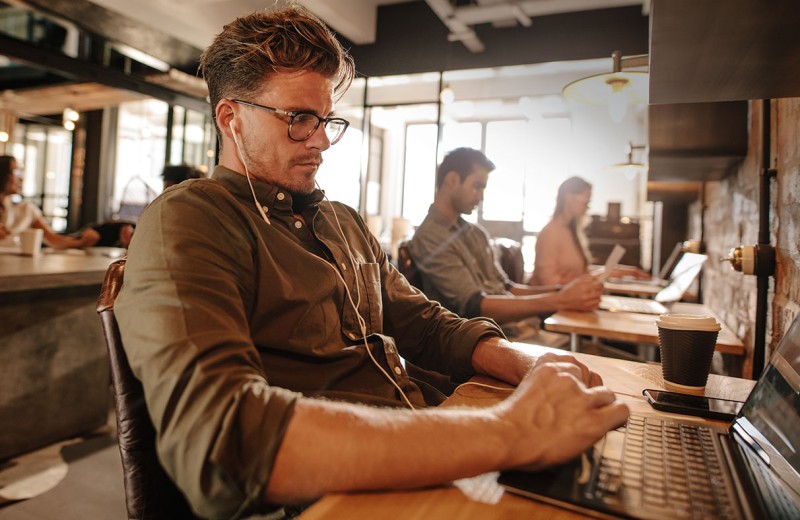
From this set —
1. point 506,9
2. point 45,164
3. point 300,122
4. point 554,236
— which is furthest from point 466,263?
point 45,164

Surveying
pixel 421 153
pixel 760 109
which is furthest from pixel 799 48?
pixel 421 153

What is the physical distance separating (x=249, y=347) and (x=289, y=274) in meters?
0.31

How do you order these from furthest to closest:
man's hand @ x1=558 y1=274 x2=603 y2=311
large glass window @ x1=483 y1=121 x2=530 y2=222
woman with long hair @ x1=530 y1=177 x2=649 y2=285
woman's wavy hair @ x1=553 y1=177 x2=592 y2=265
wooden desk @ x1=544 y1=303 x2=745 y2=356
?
1. large glass window @ x1=483 y1=121 x2=530 y2=222
2. woman's wavy hair @ x1=553 y1=177 x2=592 y2=265
3. woman with long hair @ x1=530 y1=177 x2=649 y2=285
4. man's hand @ x1=558 y1=274 x2=603 y2=311
5. wooden desk @ x1=544 y1=303 x2=745 y2=356

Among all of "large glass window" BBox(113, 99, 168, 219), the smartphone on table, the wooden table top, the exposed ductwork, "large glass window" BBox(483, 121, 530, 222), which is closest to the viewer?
the smartphone on table

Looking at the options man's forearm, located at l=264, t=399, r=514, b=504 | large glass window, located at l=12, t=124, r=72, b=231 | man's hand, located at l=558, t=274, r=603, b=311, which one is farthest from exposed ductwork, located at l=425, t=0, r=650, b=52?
large glass window, located at l=12, t=124, r=72, b=231

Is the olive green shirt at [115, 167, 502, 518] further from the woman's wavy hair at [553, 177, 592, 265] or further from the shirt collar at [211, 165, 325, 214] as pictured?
the woman's wavy hair at [553, 177, 592, 265]

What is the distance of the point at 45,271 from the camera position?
7.26ft

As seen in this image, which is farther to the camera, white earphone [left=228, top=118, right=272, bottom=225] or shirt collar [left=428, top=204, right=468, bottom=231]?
shirt collar [left=428, top=204, right=468, bottom=231]

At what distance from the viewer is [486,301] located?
2348mm

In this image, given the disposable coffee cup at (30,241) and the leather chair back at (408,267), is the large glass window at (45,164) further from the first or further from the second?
the leather chair back at (408,267)

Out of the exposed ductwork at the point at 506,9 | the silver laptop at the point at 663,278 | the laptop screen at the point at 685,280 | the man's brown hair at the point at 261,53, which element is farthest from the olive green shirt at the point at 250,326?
the exposed ductwork at the point at 506,9

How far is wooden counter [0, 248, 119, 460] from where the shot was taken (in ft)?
7.70

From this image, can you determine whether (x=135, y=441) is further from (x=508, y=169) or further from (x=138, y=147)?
(x=508, y=169)

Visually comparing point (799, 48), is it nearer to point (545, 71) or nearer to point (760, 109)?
point (760, 109)
